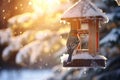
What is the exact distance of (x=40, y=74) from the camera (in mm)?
12219

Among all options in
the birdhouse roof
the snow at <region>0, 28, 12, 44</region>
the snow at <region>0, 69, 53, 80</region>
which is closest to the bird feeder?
the birdhouse roof

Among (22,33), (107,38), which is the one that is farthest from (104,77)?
(22,33)

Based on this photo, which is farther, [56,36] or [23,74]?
[23,74]

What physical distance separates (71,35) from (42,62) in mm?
7174

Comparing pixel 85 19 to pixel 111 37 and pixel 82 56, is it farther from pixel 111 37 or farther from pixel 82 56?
pixel 111 37

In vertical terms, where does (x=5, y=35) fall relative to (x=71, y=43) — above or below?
above

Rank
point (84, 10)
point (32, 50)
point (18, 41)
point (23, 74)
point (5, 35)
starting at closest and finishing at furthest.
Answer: point (84, 10), point (32, 50), point (18, 41), point (5, 35), point (23, 74)

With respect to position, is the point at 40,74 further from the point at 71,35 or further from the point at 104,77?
the point at 71,35

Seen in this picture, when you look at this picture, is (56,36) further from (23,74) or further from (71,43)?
(23,74)

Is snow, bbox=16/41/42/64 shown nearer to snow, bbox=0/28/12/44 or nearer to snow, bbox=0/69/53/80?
snow, bbox=0/28/12/44

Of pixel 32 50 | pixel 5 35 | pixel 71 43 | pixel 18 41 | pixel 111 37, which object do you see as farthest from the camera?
pixel 5 35

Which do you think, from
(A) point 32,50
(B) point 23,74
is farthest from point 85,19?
(B) point 23,74

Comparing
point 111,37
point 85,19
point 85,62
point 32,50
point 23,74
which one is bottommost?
point 23,74

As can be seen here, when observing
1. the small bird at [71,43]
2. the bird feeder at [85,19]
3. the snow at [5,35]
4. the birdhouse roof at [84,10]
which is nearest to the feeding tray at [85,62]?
the bird feeder at [85,19]
